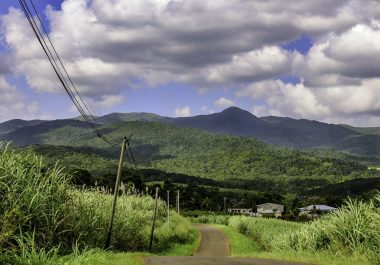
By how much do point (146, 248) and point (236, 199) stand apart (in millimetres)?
136092

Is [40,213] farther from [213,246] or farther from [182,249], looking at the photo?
[213,246]

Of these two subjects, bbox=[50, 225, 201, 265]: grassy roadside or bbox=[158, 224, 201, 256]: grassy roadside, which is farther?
bbox=[158, 224, 201, 256]: grassy roadside

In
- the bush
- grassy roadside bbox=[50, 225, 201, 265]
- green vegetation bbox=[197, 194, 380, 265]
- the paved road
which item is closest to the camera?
grassy roadside bbox=[50, 225, 201, 265]

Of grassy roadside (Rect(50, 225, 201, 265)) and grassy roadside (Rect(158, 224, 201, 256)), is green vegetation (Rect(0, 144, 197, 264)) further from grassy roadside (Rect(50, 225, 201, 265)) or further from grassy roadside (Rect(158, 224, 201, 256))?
grassy roadside (Rect(158, 224, 201, 256))

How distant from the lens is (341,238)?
2372 centimetres

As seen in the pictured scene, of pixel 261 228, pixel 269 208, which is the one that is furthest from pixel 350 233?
pixel 269 208

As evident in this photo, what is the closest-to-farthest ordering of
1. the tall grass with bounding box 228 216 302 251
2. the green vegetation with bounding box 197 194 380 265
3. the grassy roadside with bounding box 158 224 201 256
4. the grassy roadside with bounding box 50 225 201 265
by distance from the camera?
the grassy roadside with bounding box 50 225 201 265
the green vegetation with bounding box 197 194 380 265
the grassy roadside with bounding box 158 224 201 256
the tall grass with bounding box 228 216 302 251

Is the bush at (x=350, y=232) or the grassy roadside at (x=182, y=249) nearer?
the bush at (x=350, y=232)

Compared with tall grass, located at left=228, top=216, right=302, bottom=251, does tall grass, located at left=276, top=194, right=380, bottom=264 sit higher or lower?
higher

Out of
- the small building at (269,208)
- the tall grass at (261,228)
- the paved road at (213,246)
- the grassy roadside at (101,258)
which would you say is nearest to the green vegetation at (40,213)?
the grassy roadside at (101,258)

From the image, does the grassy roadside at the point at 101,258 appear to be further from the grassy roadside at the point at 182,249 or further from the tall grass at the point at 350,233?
the tall grass at the point at 350,233

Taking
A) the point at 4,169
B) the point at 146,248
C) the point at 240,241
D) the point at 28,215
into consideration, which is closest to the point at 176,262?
the point at 28,215

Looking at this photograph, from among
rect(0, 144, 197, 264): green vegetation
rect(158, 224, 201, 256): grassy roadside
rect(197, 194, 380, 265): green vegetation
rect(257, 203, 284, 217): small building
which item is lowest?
rect(257, 203, 284, 217): small building

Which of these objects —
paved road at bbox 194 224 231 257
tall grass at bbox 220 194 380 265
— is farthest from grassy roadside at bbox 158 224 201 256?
tall grass at bbox 220 194 380 265
